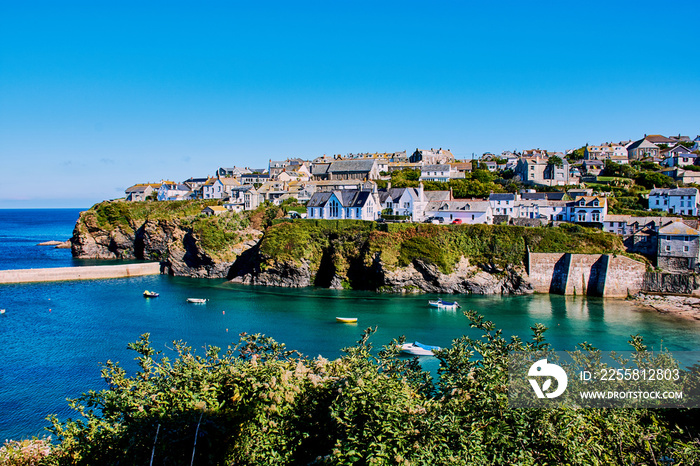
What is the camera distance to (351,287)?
57531mm

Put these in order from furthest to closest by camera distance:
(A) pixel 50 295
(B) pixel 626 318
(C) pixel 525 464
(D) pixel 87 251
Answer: (D) pixel 87 251 < (A) pixel 50 295 < (B) pixel 626 318 < (C) pixel 525 464

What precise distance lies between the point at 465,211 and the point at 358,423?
54.0 metres

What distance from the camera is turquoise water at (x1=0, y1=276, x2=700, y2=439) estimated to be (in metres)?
28.9

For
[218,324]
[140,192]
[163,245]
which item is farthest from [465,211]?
[140,192]

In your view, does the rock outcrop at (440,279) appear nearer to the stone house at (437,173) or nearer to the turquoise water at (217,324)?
the turquoise water at (217,324)

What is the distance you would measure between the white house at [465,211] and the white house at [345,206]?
8842mm

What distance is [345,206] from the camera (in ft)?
216

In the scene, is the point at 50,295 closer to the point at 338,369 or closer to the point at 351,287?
the point at 351,287

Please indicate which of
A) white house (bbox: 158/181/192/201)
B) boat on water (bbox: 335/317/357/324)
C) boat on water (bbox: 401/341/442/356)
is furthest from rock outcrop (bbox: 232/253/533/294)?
white house (bbox: 158/181/192/201)

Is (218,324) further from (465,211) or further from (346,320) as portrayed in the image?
(465,211)

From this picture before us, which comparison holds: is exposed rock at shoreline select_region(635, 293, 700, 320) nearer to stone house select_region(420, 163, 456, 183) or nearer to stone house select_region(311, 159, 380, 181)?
stone house select_region(420, 163, 456, 183)

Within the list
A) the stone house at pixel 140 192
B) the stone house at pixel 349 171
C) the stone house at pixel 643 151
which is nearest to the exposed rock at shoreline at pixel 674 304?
the stone house at pixel 349 171

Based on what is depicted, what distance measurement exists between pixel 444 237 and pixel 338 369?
43468 millimetres

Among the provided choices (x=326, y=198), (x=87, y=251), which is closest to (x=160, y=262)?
(x=87, y=251)
